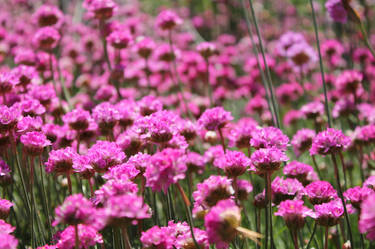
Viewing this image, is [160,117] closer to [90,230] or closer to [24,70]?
[90,230]

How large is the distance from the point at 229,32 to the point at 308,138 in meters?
4.33

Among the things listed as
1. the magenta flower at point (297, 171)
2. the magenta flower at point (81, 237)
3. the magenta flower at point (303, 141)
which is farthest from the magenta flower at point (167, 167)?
the magenta flower at point (303, 141)

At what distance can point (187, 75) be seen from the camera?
331cm

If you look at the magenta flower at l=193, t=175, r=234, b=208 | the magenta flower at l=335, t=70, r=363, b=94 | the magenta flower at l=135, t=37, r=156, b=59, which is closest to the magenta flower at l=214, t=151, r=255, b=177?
the magenta flower at l=193, t=175, r=234, b=208

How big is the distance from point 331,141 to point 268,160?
9.5 inches

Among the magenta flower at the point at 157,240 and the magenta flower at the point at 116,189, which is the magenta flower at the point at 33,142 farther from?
the magenta flower at the point at 157,240

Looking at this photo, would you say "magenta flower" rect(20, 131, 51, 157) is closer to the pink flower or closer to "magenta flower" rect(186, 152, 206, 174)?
the pink flower

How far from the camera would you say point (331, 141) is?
113cm

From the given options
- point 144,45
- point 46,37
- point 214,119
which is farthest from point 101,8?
point 214,119

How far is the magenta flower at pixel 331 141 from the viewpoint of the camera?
44.3 inches

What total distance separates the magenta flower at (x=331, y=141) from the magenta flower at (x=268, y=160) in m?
0.18

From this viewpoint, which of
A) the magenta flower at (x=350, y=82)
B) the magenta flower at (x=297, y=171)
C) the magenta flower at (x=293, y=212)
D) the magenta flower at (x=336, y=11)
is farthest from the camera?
the magenta flower at (x=350, y=82)

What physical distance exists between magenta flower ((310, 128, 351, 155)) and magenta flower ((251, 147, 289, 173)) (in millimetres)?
185

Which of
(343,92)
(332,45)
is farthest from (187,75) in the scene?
(343,92)
